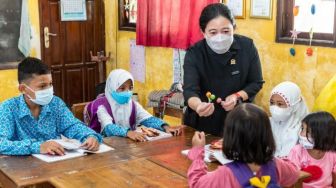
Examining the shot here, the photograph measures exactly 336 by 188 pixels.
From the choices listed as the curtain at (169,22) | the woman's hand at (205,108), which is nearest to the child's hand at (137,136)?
the woman's hand at (205,108)

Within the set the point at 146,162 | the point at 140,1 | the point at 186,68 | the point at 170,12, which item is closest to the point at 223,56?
the point at 186,68

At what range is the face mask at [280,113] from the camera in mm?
2990

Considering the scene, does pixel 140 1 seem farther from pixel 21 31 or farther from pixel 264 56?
pixel 264 56

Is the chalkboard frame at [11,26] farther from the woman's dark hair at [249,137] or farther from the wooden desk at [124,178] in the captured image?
the woman's dark hair at [249,137]

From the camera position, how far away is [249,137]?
5.52ft

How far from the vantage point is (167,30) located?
16.6 feet

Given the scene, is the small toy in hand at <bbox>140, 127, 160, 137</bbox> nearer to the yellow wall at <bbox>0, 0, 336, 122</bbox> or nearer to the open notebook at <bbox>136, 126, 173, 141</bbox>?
the open notebook at <bbox>136, 126, 173, 141</bbox>

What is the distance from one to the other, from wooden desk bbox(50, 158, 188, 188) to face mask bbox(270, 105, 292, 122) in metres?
1.04

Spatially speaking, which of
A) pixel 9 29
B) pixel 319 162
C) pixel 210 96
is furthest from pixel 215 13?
pixel 9 29

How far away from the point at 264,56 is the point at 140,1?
1.89m

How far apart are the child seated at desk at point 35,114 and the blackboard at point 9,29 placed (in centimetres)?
288

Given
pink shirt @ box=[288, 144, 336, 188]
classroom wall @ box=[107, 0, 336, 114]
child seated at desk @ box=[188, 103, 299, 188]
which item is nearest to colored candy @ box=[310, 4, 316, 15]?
classroom wall @ box=[107, 0, 336, 114]

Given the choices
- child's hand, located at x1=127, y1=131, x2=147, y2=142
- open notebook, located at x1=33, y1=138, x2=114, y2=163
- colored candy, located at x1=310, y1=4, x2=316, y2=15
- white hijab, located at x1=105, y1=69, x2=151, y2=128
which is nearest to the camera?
open notebook, located at x1=33, y1=138, x2=114, y2=163

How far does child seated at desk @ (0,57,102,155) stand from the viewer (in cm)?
267
